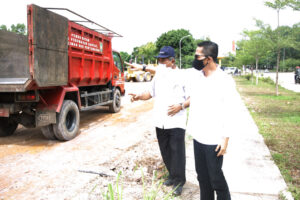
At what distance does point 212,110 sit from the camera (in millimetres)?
2490

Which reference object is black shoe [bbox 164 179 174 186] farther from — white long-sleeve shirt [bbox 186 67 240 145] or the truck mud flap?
the truck mud flap

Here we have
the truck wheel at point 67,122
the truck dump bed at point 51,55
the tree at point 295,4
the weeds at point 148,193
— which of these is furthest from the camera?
the tree at point 295,4

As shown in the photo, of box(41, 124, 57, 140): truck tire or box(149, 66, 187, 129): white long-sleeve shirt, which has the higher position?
box(149, 66, 187, 129): white long-sleeve shirt

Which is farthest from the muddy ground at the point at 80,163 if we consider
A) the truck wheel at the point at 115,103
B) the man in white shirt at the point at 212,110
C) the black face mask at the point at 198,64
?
the truck wheel at the point at 115,103

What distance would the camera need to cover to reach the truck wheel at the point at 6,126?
656cm

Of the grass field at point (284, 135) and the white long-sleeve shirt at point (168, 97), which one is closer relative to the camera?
the white long-sleeve shirt at point (168, 97)

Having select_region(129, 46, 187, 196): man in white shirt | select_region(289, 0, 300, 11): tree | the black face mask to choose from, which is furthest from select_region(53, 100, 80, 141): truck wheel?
select_region(289, 0, 300, 11): tree

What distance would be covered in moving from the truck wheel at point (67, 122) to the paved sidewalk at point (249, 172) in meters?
2.84

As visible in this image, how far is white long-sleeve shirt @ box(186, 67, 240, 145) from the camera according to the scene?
2424 millimetres

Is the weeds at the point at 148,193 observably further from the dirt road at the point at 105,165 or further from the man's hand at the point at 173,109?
the man's hand at the point at 173,109

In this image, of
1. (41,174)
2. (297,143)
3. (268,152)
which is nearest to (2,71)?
(41,174)

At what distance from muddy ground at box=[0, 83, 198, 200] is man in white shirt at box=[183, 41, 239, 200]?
917mm

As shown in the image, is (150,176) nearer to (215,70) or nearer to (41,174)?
(41,174)

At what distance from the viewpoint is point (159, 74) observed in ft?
11.8
